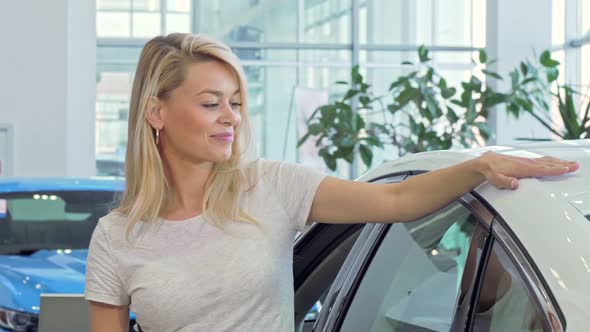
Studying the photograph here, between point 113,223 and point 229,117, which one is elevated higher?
point 229,117

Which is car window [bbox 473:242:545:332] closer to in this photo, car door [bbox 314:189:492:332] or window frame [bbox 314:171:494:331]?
car door [bbox 314:189:492:332]

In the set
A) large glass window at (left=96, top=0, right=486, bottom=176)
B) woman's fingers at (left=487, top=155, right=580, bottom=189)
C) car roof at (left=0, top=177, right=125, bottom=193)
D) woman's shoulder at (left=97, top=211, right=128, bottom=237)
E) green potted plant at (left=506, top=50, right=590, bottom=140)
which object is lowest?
car roof at (left=0, top=177, right=125, bottom=193)

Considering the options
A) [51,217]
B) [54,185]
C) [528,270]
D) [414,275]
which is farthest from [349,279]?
[54,185]

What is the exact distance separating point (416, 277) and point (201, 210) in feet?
1.59

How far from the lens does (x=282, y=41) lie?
685 inches

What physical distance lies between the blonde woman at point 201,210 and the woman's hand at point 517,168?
346mm

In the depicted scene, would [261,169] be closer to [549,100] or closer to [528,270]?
[528,270]

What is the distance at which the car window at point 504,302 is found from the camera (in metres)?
1.70

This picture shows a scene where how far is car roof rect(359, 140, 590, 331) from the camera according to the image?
153cm

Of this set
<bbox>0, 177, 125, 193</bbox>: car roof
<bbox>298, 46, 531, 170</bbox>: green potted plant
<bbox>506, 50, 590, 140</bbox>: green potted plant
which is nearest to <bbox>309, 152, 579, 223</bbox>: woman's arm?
<bbox>506, 50, 590, 140</bbox>: green potted plant

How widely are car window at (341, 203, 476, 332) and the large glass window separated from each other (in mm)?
14338

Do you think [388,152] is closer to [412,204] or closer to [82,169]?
[82,169]

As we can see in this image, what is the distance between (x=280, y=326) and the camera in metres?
2.35

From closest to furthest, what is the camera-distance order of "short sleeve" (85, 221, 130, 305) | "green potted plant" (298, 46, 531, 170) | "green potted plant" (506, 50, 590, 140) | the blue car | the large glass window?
"short sleeve" (85, 221, 130, 305)
the blue car
"green potted plant" (506, 50, 590, 140)
"green potted plant" (298, 46, 531, 170)
the large glass window
